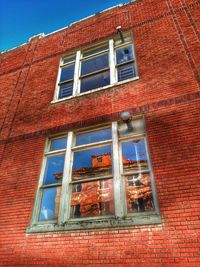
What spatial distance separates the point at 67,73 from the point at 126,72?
2.54 metres

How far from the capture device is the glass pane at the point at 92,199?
4898 mm

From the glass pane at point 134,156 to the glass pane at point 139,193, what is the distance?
22 cm

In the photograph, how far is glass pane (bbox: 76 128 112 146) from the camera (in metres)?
6.06

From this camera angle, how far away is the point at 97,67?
8242mm

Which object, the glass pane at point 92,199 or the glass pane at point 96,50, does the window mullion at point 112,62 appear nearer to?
the glass pane at point 96,50

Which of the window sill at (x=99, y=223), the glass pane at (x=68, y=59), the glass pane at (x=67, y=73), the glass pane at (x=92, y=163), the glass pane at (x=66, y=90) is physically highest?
the glass pane at (x=68, y=59)

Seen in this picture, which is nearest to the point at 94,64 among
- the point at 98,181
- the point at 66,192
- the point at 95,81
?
the point at 95,81

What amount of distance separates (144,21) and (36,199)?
742 centimetres

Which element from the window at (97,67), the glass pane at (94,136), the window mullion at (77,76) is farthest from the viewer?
the window mullion at (77,76)

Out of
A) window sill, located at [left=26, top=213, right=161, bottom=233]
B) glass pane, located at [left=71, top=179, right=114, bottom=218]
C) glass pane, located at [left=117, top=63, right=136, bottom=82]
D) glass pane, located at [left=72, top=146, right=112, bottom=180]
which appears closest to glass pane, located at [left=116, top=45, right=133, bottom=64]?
glass pane, located at [left=117, top=63, right=136, bottom=82]

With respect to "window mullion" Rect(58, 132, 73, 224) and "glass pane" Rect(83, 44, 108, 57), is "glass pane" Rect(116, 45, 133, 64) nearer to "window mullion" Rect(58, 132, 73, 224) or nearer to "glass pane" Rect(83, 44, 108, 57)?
"glass pane" Rect(83, 44, 108, 57)

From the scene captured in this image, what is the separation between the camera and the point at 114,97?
661 centimetres

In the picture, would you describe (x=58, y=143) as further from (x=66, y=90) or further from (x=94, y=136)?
(x=66, y=90)

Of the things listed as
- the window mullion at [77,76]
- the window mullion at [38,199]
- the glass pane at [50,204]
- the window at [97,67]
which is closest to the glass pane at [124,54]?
the window at [97,67]
